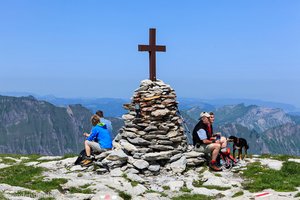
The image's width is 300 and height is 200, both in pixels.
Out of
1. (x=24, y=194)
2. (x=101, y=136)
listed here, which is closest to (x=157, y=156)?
(x=101, y=136)

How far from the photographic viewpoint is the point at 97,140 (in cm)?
2380

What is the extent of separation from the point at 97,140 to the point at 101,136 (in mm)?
405

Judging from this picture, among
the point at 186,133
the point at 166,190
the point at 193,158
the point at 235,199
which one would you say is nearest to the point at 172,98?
the point at 186,133

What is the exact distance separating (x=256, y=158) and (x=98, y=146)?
10.4 metres

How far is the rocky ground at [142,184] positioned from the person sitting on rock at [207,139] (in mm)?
831

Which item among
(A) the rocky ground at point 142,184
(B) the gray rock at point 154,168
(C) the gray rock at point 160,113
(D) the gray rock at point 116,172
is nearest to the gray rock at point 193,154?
(A) the rocky ground at point 142,184

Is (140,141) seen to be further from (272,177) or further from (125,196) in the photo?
(272,177)

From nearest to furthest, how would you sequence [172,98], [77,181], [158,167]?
[77,181] < [158,167] < [172,98]

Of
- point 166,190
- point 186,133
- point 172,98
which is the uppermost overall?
point 172,98

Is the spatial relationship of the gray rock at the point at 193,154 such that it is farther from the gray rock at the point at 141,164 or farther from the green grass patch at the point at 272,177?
the green grass patch at the point at 272,177

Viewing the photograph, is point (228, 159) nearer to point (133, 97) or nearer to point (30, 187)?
point (133, 97)

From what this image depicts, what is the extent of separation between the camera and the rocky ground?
633 inches

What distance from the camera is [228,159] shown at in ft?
76.2

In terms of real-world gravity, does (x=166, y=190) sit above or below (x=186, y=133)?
below
